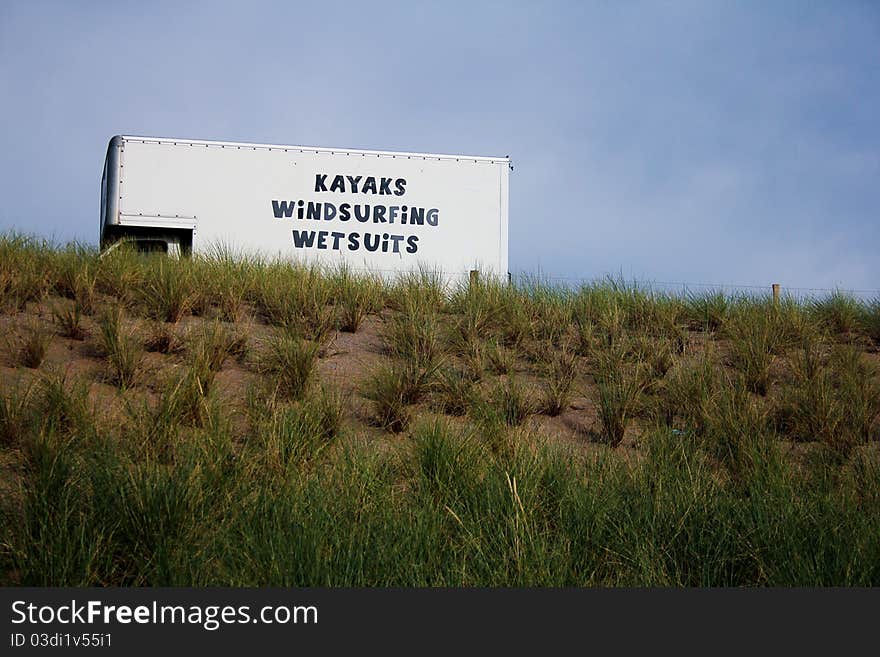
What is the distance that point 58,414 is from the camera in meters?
6.80

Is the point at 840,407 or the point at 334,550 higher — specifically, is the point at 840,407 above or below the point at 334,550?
above

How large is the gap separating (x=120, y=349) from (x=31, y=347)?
0.95 meters

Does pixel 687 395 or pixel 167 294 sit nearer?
pixel 687 395

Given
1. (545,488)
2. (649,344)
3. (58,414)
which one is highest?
(649,344)

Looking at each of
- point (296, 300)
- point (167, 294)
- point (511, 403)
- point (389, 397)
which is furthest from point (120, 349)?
point (511, 403)

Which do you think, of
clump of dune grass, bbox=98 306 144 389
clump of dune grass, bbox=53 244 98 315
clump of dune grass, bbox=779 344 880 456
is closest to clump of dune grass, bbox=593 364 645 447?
clump of dune grass, bbox=779 344 880 456

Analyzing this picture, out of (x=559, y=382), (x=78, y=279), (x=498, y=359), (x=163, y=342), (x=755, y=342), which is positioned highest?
(x=78, y=279)

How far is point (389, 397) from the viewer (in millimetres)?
8047

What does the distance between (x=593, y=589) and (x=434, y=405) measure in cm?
401

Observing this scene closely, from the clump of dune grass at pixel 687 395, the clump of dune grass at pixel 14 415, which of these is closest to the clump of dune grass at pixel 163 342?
the clump of dune grass at pixel 14 415

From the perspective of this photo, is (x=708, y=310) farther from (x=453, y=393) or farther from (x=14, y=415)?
(x=14, y=415)

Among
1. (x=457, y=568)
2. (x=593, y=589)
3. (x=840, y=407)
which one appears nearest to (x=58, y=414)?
(x=457, y=568)

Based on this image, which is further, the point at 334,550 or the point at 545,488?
the point at 545,488

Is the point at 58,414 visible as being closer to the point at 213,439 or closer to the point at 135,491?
the point at 213,439
